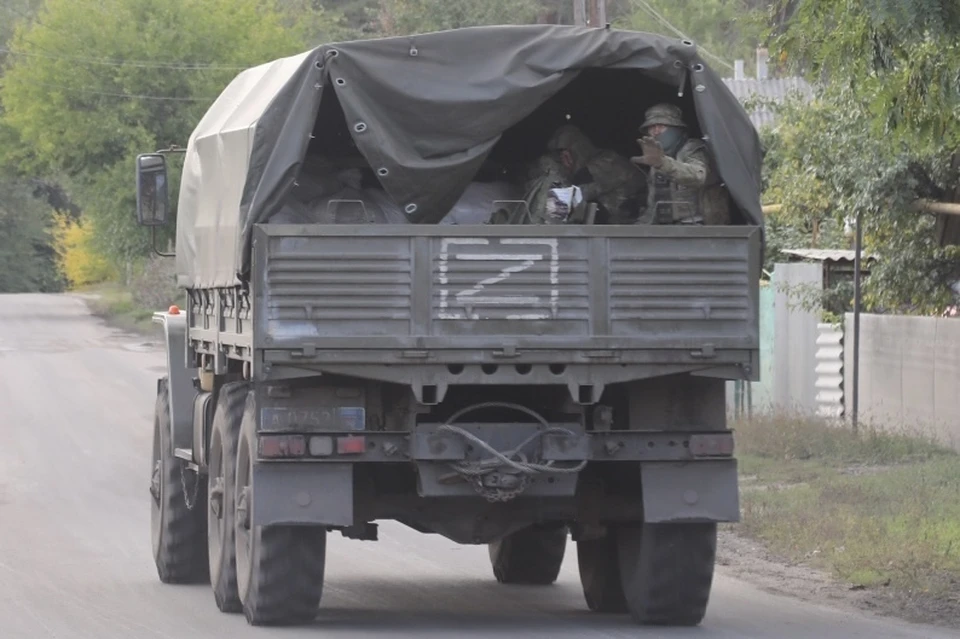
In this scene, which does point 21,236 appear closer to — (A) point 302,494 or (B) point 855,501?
(B) point 855,501

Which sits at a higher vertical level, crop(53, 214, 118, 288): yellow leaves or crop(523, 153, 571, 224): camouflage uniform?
crop(523, 153, 571, 224): camouflage uniform

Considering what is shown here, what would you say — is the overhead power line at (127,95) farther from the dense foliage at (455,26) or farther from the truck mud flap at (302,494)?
the truck mud flap at (302,494)

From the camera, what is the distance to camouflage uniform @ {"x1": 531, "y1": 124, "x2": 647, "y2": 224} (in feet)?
33.0

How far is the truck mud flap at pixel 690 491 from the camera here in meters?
9.12

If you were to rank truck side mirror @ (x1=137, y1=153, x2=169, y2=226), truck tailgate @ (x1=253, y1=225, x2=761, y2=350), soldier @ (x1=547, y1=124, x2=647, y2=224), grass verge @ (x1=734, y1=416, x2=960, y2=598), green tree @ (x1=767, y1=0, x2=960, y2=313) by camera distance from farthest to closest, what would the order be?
truck side mirror @ (x1=137, y1=153, x2=169, y2=226) → grass verge @ (x1=734, y1=416, x2=960, y2=598) → green tree @ (x1=767, y1=0, x2=960, y2=313) → soldier @ (x1=547, y1=124, x2=647, y2=224) → truck tailgate @ (x1=253, y1=225, x2=761, y2=350)

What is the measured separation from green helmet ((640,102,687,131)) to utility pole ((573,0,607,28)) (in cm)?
1294

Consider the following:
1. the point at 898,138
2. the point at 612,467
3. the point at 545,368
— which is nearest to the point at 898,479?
the point at 898,138

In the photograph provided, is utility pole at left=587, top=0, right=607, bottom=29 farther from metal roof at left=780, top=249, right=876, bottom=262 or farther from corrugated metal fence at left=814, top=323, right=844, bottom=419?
corrugated metal fence at left=814, top=323, right=844, bottom=419

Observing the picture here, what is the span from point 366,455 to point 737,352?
1.88 meters

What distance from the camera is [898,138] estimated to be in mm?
10914

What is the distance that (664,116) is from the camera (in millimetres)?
9672

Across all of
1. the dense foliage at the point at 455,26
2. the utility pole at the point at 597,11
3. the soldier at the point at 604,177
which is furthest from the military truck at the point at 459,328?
the utility pole at the point at 597,11

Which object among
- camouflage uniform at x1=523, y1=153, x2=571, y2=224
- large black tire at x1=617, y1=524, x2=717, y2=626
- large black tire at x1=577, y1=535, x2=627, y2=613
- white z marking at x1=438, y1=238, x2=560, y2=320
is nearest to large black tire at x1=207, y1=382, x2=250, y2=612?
white z marking at x1=438, y1=238, x2=560, y2=320

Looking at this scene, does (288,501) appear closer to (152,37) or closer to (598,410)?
(598,410)
